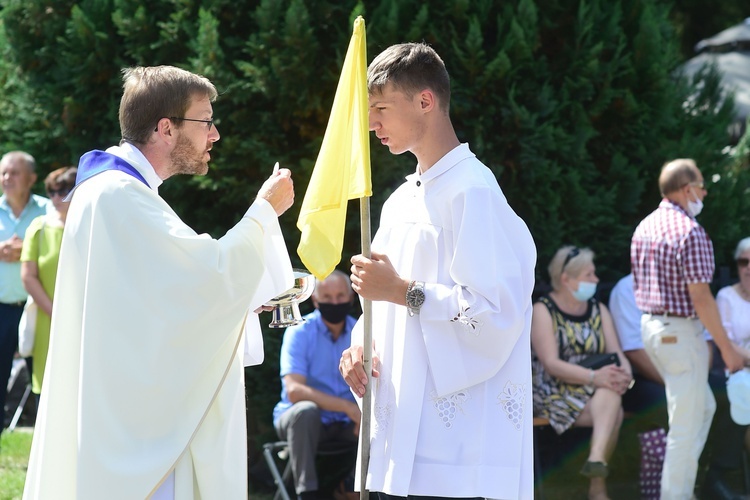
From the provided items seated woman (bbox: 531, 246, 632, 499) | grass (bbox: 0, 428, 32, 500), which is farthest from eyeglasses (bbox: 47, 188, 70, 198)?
seated woman (bbox: 531, 246, 632, 499)

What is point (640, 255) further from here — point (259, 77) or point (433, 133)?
point (433, 133)

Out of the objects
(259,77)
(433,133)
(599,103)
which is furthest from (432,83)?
(599,103)

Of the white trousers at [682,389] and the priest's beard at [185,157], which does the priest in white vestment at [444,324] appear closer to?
the priest's beard at [185,157]

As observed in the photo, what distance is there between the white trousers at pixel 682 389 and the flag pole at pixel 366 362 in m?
3.40

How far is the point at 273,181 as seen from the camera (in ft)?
12.4

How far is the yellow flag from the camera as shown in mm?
3701

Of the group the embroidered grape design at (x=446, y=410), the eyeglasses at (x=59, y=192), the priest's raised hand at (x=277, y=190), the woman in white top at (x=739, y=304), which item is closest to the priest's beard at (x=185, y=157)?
the priest's raised hand at (x=277, y=190)

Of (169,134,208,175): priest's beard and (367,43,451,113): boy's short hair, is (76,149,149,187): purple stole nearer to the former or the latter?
(169,134,208,175): priest's beard

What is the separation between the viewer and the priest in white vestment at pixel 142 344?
348 cm

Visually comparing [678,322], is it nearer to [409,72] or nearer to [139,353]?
[409,72]

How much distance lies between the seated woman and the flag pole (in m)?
3.35

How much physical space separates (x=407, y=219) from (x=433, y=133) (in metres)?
0.31

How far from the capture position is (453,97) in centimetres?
697

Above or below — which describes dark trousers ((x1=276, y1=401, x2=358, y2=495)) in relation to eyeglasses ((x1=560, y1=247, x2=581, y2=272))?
below
